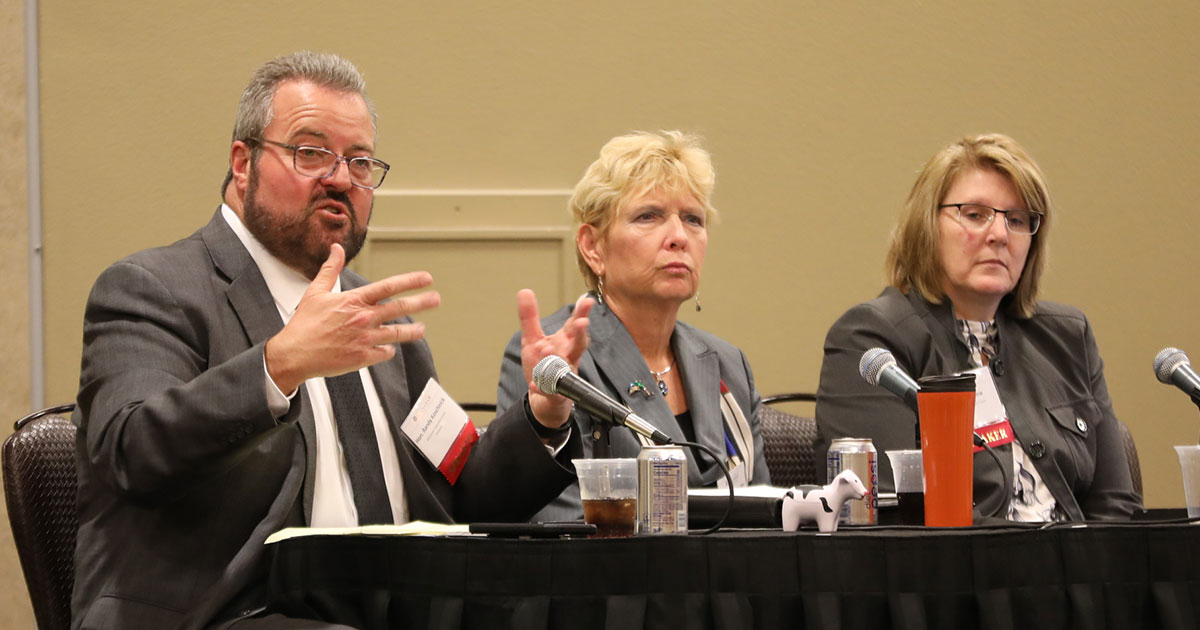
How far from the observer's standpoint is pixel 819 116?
13.5 feet

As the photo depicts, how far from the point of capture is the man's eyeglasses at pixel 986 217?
285 cm

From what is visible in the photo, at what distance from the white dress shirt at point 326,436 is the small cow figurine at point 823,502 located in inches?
34.4

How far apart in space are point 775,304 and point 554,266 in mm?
828

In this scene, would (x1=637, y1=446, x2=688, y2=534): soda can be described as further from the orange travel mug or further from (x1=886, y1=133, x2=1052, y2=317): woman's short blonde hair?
(x1=886, y1=133, x2=1052, y2=317): woman's short blonde hair

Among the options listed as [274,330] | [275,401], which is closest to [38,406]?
[274,330]

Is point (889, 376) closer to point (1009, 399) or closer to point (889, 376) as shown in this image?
point (889, 376)

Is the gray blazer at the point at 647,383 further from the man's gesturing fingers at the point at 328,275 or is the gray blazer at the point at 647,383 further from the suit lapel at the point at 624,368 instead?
the man's gesturing fingers at the point at 328,275

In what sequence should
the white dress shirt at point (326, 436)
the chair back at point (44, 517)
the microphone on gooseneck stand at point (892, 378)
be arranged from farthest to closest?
the chair back at point (44, 517)
the white dress shirt at point (326, 436)
the microphone on gooseneck stand at point (892, 378)

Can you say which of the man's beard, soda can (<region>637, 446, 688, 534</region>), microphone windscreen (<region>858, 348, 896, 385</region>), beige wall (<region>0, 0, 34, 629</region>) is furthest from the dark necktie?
beige wall (<region>0, 0, 34, 629</region>)

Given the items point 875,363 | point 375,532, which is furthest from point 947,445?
point 375,532

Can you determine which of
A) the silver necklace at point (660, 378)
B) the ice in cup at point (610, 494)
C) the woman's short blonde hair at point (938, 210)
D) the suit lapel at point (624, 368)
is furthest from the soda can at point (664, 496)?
the woman's short blonde hair at point (938, 210)

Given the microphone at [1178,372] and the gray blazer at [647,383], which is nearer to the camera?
the microphone at [1178,372]

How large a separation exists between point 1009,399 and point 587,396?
1.46 m

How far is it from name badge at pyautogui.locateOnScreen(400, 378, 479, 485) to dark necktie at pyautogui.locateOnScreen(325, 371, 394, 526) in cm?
10
